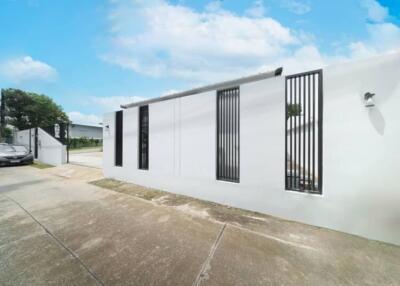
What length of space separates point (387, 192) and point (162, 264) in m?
3.37

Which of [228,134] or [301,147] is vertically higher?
[228,134]

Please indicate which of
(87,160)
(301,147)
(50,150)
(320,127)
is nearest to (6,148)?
(50,150)

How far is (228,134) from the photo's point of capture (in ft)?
13.5

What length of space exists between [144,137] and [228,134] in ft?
9.85

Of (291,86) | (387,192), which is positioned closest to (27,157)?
(291,86)

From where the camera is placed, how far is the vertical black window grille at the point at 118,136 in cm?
647

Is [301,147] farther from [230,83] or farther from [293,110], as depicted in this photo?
[230,83]

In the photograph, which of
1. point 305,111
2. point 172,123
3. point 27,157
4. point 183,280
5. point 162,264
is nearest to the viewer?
point 183,280

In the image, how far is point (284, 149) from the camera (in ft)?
11.0

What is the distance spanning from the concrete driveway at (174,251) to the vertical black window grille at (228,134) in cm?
119

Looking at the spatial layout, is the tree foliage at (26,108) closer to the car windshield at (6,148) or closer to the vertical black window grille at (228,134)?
the car windshield at (6,148)

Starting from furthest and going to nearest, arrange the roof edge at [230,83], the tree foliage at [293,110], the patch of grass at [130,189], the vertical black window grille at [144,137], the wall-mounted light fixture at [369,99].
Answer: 1. the vertical black window grille at [144,137]
2. the patch of grass at [130,189]
3. the roof edge at [230,83]
4. the tree foliage at [293,110]
5. the wall-mounted light fixture at [369,99]

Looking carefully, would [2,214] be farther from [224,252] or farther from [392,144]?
[392,144]

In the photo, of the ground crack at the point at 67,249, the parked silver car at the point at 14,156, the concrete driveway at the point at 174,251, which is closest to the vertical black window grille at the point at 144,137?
the concrete driveway at the point at 174,251
